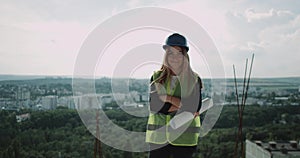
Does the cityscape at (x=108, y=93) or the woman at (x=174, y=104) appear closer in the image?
the woman at (x=174, y=104)

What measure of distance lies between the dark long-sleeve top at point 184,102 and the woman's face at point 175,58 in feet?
0.37

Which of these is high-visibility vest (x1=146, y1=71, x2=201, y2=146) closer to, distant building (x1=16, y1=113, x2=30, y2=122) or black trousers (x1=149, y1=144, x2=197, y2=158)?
black trousers (x1=149, y1=144, x2=197, y2=158)

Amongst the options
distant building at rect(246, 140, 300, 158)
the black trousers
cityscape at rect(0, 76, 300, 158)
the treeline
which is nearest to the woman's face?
the black trousers

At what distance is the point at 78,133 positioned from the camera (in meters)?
3.81

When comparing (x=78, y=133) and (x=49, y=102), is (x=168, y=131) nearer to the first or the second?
(x=49, y=102)

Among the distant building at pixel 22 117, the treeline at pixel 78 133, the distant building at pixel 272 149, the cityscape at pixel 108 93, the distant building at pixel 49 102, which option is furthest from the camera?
the distant building at pixel 22 117

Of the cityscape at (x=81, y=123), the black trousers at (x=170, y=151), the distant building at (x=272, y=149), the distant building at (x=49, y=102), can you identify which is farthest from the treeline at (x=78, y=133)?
the black trousers at (x=170, y=151)

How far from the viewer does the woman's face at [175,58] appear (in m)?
1.33

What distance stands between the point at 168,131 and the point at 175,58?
0.30 m

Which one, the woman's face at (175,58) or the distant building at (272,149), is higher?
the woman's face at (175,58)

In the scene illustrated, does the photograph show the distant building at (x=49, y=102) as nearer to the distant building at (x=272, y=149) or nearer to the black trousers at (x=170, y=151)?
the black trousers at (x=170, y=151)

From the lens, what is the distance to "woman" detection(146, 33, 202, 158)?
126 cm

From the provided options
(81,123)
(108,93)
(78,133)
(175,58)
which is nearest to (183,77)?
(175,58)

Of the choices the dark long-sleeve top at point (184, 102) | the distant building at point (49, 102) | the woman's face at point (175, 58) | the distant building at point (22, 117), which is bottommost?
the distant building at point (22, 117)
